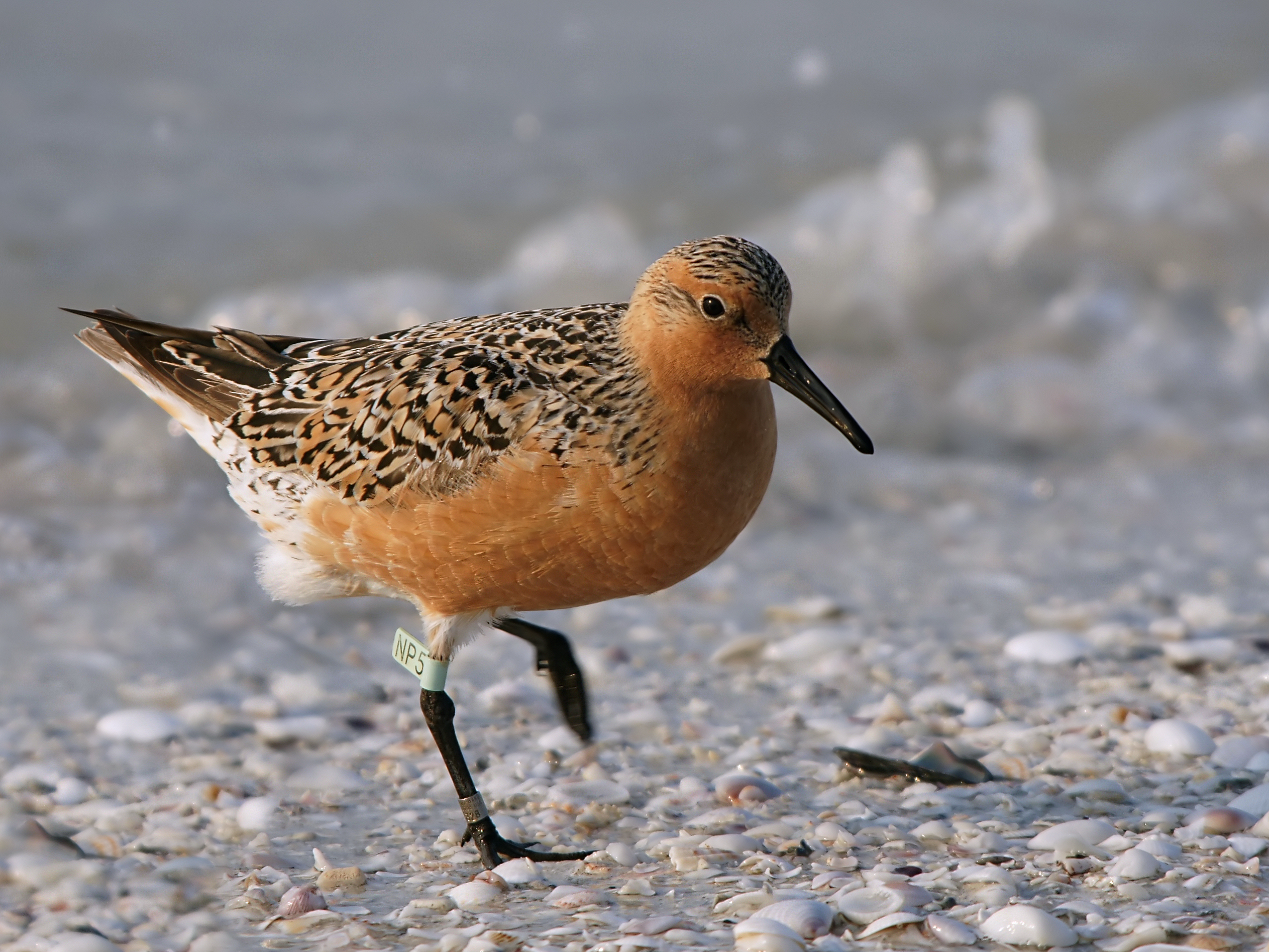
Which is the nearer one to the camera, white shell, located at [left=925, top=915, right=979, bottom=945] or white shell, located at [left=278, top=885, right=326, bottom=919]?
white shell, located at [left=925, top=915, right=979, bottom=945]

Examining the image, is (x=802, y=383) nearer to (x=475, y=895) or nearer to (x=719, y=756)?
(x=719, y=756)

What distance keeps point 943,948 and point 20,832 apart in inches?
117

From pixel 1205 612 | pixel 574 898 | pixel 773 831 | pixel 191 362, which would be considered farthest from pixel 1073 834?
pixel 191 362

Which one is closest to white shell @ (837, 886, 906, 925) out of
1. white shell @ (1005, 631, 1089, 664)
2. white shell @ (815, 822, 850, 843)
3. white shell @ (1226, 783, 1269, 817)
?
white shell @ (815, 822, 850, 843)

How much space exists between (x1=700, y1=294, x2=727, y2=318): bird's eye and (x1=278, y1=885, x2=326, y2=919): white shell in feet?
7.03

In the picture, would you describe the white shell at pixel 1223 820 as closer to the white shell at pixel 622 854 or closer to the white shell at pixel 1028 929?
the white shell at pixel 1028 929

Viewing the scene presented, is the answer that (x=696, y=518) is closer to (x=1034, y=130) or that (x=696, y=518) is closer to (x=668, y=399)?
A: (x=668, y=399)

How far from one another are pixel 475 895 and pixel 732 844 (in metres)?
0.82

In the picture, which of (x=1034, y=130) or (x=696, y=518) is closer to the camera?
(x=696, y=518)

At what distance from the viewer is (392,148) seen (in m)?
→ 13.2

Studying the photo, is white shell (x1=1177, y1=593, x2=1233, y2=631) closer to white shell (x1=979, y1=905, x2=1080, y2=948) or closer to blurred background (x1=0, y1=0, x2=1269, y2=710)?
blurred background (x1=0, y1=0, x2=1269, y2=710)

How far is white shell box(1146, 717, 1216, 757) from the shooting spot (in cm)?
505

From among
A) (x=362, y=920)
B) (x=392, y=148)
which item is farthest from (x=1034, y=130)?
(x=362, y=920)

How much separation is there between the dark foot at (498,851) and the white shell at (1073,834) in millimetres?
1404
